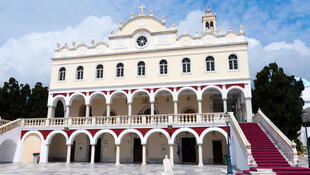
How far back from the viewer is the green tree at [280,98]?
20.5m

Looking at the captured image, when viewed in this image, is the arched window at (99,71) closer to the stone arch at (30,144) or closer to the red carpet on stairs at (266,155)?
the stone arch at (30,144)

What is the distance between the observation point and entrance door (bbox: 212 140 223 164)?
21219 millimetres

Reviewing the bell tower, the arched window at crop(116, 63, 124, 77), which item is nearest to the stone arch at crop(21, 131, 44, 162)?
the arched window at crop(116, 63, 124, 77)

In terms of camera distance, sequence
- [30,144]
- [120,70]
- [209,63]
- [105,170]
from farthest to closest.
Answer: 1. [120,70]
2. [30,144]
3. [209,63]
4. [105,170]

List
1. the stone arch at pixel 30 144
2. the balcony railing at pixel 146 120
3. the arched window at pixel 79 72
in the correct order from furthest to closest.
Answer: the arched window at pixel 79 72 → the stone arch at pixel 30 144 → the balcony railing at pixel 146 120

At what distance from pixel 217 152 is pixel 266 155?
26.1ft

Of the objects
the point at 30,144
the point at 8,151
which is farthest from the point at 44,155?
the point at 8,151

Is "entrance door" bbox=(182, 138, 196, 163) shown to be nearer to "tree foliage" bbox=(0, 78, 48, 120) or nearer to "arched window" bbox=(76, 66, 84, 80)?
"arched window" bbox=(76, 66, 84, 80)

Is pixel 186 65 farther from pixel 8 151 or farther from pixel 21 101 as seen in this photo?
pixel 21 101

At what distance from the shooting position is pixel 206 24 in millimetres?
33062

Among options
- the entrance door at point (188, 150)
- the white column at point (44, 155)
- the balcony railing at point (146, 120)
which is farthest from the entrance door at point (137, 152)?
the white column at point (44, 155)

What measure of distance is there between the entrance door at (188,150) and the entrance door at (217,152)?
174 centimetres

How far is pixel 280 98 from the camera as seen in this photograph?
839 inches

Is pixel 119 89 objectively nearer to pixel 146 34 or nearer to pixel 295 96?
pixel 146 34
